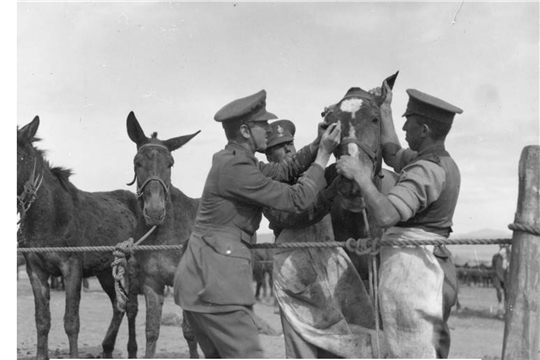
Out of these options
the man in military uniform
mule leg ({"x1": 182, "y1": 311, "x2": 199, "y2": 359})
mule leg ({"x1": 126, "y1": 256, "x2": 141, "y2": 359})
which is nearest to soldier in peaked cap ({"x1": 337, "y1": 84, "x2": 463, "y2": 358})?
the man in military uniform

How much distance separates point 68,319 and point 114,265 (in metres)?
2.13

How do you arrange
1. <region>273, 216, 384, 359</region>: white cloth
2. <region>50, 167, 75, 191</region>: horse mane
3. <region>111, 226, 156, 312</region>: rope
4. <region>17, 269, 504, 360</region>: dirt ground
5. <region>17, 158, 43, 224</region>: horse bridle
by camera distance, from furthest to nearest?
1. <region>17, 269, 504, 360</region>: dirt ground
2. <region>50, 167, 75, 191</region>: horse mane
3. <region>17, 158, 43, 224</region>: horse bridle
4. <region>111, 226, 156, 312</region>: rope
5. <region>273, 216, 384, 359</region>: white cloth

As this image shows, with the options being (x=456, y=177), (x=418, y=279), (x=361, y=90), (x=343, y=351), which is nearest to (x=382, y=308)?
(x=418, y=279)

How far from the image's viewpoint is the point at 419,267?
371 centimetres

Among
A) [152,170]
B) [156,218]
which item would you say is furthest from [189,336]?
[152,170]

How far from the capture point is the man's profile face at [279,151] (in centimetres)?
515

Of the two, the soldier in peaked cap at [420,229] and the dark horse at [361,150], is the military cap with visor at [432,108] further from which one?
the dark horse at [361,150]

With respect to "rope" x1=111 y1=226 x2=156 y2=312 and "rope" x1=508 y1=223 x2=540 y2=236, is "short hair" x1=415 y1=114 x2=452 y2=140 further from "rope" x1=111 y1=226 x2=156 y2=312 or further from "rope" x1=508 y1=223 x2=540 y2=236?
"rope" x1=111 y1=226 x2=156 y2=312

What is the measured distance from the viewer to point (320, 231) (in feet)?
15.3

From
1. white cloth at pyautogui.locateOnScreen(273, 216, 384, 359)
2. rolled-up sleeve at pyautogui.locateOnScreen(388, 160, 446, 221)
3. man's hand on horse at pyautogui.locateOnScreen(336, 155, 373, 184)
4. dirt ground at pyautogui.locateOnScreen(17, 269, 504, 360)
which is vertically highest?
man's hand on horse at pyautogui.locateOnScreen(336, 155, 373, 184)

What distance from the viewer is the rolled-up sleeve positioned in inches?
140

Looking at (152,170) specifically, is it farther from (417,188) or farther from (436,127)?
(417,188)

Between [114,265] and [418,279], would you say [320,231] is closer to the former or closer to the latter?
[418,279]

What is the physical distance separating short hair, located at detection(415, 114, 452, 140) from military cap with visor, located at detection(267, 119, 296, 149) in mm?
1428
